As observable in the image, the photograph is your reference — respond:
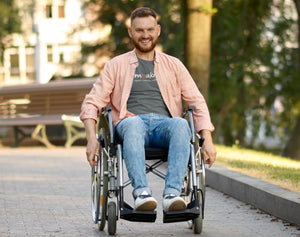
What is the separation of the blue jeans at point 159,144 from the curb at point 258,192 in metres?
1.17

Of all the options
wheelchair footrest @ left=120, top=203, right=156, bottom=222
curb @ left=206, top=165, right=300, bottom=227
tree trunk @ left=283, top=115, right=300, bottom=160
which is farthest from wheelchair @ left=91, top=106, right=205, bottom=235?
tree trunk @ left=283, top=115, right=300, bottom=160

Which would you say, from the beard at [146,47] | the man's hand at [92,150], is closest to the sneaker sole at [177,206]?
the man's hand at [92,150]

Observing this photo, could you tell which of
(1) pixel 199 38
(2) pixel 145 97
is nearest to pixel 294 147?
(1) pixel 199 38

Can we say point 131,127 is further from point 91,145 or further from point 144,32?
point 144,32

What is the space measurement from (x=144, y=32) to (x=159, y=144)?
0.86m

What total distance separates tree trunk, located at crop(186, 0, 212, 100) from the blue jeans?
6.92 m

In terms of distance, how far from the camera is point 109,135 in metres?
5.61

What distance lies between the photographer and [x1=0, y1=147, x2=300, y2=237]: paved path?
563 centimetres

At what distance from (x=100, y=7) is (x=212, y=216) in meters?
19.5

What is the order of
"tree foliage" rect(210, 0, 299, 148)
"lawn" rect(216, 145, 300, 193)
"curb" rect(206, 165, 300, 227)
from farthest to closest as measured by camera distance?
"tree foliage" rect(210, 0, 299, 148)
"lawn" rect(216, 145, 300, 193)
"curb" rect(206, 165, 300, 227)

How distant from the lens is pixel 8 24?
29.9m

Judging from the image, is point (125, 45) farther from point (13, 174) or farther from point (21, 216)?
point (21, 216)

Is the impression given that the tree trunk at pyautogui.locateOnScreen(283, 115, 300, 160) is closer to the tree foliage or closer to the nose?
the tree foliage

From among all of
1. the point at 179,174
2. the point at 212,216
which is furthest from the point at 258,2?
the point at 179,174
